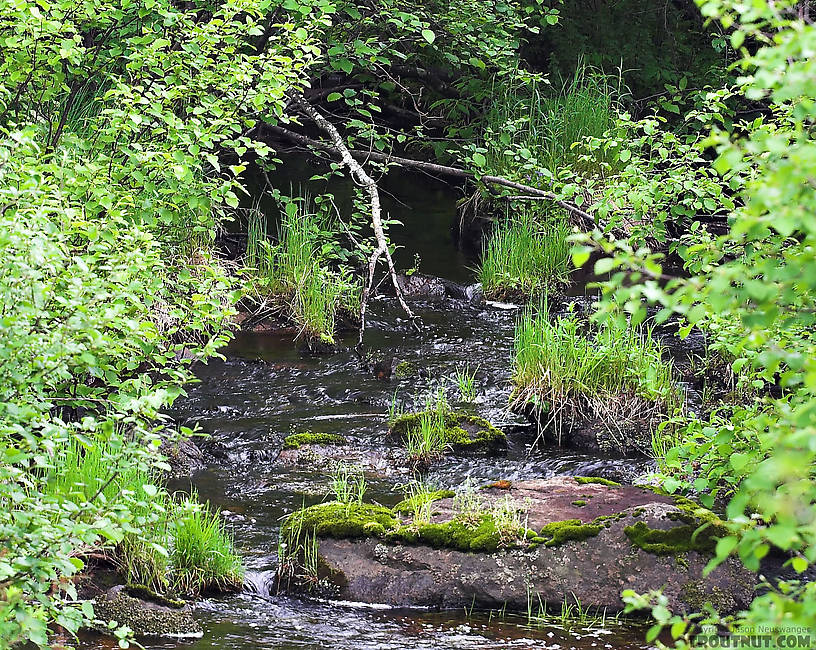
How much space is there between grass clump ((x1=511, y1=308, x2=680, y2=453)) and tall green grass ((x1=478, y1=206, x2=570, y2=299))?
323 centimetres

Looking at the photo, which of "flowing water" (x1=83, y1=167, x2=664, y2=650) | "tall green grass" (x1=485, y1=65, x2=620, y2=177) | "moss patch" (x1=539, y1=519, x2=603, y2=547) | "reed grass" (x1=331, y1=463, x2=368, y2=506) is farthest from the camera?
"tall green grass" (x1=485, y1=65, x2=620, y2=177)

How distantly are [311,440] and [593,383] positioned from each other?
2646 millimetres

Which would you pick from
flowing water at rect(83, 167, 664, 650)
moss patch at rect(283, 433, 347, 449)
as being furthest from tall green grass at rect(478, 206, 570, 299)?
moss patch at rect(283, 433, 347, 449)

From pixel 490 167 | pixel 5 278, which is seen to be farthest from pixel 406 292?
pixel 5 278

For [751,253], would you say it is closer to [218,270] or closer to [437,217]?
[218,270]

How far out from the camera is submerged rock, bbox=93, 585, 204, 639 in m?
5.06

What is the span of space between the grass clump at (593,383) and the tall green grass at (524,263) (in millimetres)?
3228

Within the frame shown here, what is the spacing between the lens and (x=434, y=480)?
7.39 metres

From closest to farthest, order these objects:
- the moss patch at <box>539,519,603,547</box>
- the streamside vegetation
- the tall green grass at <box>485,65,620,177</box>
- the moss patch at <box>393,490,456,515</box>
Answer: the streamside vegetation < the moss patch at <box>539,519,603,547</box> < the moss patch at <box>393,490,456,515</box> < the tall green grass at <box>485,65,620,177</box>

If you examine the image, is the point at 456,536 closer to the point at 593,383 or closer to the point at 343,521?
the point at 343,521

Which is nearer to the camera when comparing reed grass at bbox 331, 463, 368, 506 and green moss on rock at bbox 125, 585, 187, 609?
green moss on rock at bbox 125, 585, 187, 609

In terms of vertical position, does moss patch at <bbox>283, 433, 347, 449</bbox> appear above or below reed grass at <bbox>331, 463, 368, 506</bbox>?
above

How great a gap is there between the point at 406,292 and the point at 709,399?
15.9 feet

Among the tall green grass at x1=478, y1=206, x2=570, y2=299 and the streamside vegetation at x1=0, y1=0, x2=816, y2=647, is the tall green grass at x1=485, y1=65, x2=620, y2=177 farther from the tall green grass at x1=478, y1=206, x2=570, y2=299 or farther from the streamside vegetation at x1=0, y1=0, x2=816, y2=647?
the tall green grass at x1=478, y1=206, x2=570, y2=299
